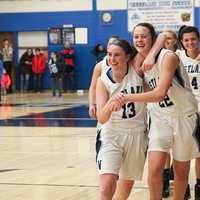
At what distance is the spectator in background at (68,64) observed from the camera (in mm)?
24766

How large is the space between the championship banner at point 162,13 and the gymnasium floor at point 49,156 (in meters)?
8.02

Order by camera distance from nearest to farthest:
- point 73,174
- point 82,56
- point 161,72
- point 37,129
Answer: point 161,72 < point 73,174 < point 37,129 < point 82,56

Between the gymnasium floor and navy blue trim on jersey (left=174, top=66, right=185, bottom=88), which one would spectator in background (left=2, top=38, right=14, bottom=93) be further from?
navy blue trim on jersey (left=174, top=66, right=185, bottom=88)

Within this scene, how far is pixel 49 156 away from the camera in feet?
30.9

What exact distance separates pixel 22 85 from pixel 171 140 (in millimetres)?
21245

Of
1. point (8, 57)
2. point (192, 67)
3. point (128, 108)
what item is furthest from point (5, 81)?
point (128, 108)

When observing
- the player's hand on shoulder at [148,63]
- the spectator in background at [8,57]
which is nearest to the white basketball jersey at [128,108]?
the player's hand on shoulder at [148,63]

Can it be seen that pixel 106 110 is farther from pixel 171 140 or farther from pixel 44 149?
pixel 44 149

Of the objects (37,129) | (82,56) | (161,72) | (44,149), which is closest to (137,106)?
(161,72)

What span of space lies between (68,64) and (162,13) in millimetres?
4095

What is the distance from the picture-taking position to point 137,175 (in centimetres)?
507

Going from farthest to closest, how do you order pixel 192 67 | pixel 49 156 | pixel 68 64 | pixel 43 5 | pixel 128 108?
pixel 43 5, pixel 68 64, pixel 49 156, pixel 192 67, pixel 128 108

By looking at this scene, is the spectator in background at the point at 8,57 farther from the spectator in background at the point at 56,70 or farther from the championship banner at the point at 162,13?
the championship banner at the point at 162,13

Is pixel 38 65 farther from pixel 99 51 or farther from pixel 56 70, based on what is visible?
pixel 99 51
